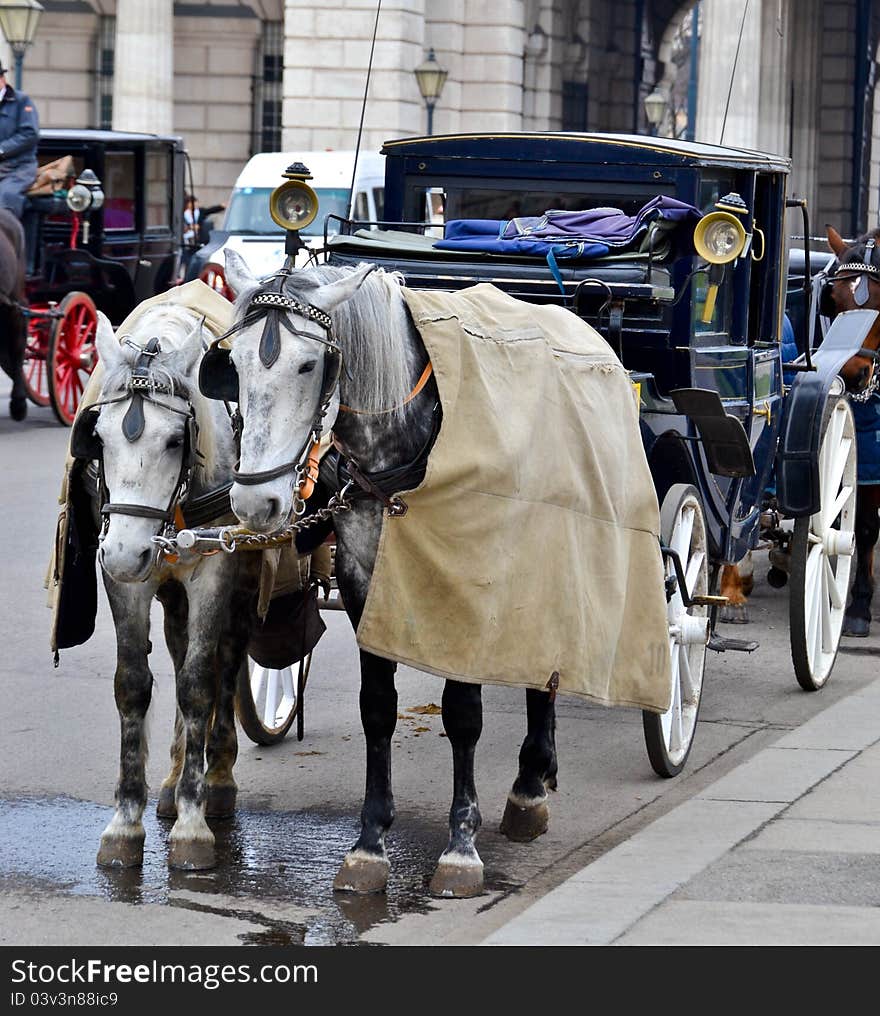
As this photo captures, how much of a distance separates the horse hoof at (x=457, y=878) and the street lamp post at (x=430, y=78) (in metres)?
29.3

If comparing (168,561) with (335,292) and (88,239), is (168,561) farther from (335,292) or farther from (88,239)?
(88,239)

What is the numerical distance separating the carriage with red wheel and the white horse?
34.7 feet

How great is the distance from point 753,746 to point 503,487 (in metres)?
2.49

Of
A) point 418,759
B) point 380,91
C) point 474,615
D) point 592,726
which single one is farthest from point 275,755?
point 380,91

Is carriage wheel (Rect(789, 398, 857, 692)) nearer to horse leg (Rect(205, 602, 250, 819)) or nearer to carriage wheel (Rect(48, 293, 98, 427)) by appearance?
horse leg (Rect(205, 602, 250, 819))

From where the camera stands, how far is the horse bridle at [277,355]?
5.25 m

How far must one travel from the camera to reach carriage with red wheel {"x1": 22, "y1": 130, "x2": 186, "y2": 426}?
17614 millimetres

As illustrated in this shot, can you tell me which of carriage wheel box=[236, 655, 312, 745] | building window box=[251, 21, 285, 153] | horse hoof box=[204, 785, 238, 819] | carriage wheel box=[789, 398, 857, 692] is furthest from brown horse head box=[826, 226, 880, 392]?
building window box=[251, 21, 285, 153]

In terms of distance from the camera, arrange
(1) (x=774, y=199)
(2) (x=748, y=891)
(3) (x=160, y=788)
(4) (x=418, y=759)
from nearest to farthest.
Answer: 1. (2) (x=748, y=891)
2. (3) (x=160, y=788)
3. (4) (x=418, y=759)
4. (1) (x=774, y=199)

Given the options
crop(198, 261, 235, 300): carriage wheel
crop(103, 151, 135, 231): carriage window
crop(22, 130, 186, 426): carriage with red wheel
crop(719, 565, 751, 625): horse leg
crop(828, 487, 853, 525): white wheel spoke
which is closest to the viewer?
crop(828, 487, 853, 525): white wheel spoke

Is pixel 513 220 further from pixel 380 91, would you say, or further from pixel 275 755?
pixel 380 91

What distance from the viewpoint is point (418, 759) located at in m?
7.60

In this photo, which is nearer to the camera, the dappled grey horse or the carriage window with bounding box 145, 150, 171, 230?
the dappled grey horse

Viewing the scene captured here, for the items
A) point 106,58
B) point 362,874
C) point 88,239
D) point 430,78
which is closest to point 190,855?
point 362,874
